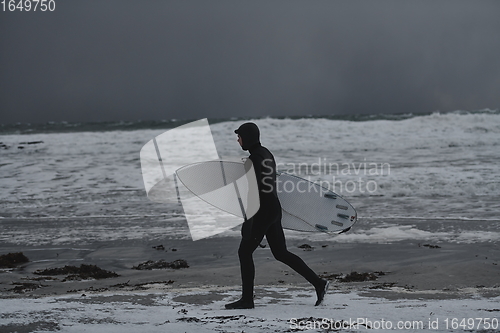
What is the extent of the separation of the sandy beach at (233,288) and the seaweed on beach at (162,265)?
12cm

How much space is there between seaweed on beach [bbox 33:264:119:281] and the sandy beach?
0.10 m

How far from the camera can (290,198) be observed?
5.44 m

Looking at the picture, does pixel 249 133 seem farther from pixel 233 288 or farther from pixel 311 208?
pixel 233 288

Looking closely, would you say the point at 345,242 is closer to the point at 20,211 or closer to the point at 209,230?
the point at 209,230

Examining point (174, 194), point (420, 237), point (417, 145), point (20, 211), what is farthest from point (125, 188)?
point (417, 145)

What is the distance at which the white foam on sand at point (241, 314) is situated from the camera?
12.1ft

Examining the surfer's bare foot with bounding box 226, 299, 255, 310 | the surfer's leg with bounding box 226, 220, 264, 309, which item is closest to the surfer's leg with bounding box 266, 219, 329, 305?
the surfer's leg with bounding box 226, 220, 264, 309

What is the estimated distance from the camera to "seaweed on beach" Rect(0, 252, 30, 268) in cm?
689

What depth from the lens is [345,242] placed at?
784 cm

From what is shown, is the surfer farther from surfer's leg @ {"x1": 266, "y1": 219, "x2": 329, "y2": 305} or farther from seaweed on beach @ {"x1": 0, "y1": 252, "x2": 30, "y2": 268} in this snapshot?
seaweed on beach @ {"x1": 0, "y1": 252, "x2": 30, "y2": 268}

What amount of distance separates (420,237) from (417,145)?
629 inches

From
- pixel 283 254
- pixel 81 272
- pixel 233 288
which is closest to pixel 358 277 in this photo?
pixel 233 288

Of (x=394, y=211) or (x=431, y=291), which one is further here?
(x=394, y=211)

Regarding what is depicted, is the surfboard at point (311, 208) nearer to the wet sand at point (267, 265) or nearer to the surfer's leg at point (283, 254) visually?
the wet sand at point (267, 265)
